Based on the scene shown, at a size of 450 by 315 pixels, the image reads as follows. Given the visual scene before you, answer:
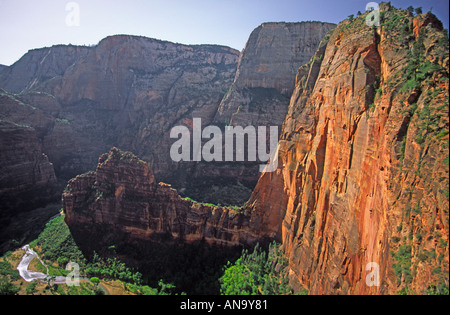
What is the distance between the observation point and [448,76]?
14.4m

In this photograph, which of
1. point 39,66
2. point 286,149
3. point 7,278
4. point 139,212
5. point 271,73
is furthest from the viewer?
point 39,66

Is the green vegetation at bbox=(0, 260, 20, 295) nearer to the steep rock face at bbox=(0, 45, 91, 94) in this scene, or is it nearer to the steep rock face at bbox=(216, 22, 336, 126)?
the steep rock face at bbox=(216, 22, 336, 126)

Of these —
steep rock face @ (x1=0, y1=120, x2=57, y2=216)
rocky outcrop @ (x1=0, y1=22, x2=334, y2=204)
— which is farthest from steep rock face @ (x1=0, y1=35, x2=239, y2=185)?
steep rock face @ (x1=0, y1=120, x2=57, y2=216)

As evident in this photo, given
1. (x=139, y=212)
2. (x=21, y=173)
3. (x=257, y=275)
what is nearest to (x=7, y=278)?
(x=139, y=212)

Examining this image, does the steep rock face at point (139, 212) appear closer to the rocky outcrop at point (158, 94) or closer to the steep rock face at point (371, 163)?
the steep rock face at point (371, 163)

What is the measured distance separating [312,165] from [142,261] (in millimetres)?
24682

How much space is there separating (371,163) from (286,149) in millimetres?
13330

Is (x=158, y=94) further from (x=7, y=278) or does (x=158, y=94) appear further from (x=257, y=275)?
(x=257, y=275)

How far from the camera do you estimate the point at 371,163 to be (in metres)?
18.4

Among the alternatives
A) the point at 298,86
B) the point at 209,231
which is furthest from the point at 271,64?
the point at 209,231

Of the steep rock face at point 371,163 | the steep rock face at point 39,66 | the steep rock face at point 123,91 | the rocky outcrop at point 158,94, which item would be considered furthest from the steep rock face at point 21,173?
the steep rock face at point 39,66

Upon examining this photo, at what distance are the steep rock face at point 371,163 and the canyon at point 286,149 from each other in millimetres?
92

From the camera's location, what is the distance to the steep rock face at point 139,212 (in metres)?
36.2

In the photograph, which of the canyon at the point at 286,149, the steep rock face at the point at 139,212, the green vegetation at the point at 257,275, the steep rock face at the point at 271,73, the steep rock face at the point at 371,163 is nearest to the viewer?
the steep rock face at the point at 371,163
